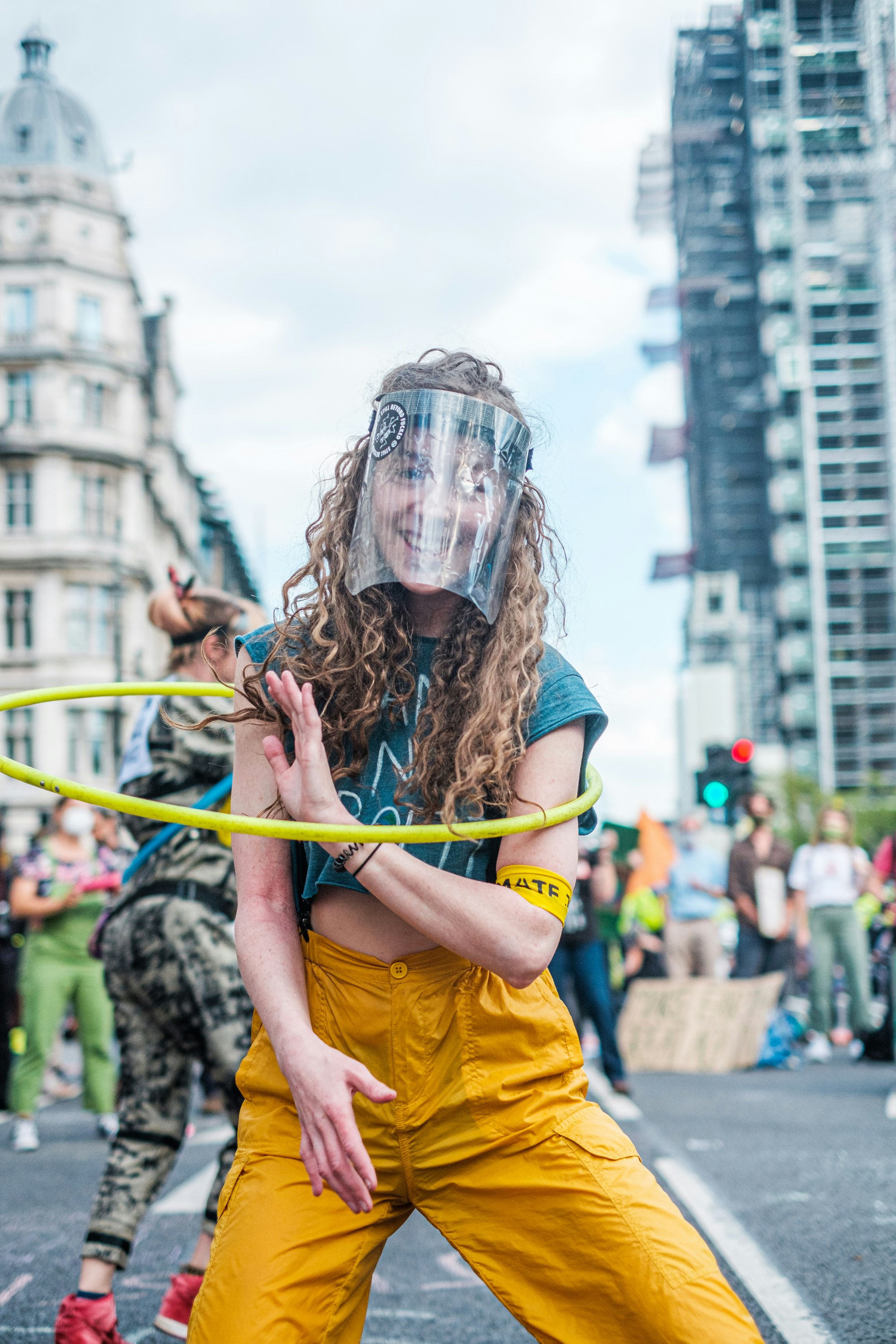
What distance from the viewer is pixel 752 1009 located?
10.6 meters

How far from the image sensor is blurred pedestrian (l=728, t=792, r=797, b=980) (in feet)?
38.7

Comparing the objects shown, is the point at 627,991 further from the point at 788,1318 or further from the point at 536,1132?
the point at 536,1132

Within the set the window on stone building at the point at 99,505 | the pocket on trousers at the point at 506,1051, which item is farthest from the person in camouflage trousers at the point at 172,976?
the window on stone building at the point at 99,505

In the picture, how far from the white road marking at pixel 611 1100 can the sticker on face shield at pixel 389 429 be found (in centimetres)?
533

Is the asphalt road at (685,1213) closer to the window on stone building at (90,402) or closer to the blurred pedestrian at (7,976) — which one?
the blurred pedestrian at (7,976)

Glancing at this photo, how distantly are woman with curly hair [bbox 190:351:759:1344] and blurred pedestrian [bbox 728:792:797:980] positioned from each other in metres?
9.79

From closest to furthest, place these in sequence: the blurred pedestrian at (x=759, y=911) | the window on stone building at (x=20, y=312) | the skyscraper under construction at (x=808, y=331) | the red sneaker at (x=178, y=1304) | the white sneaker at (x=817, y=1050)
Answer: the red sneaker at (x=178, y=1304) → the white sneaker at (x=817, y=1050) → the blurred pedestrian at (x=759, y=911) → the window on stone building at (x=20, y=312) → the skyscraper under construction at (x=808, y=331)

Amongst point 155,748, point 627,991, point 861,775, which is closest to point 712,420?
point 861,775

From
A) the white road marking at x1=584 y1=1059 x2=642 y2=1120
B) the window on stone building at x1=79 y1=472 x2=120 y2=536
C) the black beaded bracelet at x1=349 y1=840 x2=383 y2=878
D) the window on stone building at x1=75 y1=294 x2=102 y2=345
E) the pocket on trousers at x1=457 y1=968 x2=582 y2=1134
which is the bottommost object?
the white road marking at x1=584 y1=1059 x2=642 y2=1120

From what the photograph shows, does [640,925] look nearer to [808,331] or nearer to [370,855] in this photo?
[370,855]

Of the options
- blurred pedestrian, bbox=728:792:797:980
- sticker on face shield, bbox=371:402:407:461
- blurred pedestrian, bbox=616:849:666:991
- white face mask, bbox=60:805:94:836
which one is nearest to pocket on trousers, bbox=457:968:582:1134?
sticker on face shield, bbox=371:402:407:461

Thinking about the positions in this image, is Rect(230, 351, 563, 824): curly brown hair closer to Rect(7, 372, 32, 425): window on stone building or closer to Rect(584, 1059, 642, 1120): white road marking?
Rect(584, 1059, 642, 1120): white road marking

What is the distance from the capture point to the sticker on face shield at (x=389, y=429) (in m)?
2.30

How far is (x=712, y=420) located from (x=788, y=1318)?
113 metres
